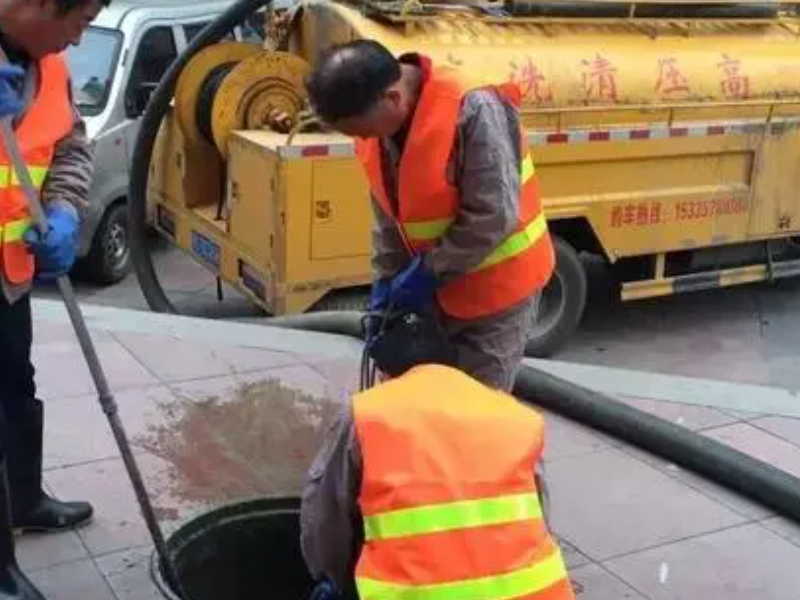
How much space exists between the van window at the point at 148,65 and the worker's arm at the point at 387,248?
502 centimetres

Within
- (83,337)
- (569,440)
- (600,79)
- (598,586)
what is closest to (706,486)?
(569,440)

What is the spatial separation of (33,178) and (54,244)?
19 centimetres

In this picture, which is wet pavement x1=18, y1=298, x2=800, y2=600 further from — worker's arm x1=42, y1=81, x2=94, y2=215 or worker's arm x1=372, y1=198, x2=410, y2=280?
worker's arm x1=42, y1=81, x2=94, y2=215

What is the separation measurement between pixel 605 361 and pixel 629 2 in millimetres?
2069

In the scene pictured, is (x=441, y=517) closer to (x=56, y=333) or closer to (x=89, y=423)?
(x=89, y=423)

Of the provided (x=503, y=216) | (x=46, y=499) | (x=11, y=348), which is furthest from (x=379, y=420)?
(x=46, y=499)

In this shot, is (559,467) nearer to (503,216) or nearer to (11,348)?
(503,216)

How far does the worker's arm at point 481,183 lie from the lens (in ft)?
9.69

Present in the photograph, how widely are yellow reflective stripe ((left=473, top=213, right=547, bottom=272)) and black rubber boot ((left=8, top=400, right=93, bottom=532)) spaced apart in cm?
134

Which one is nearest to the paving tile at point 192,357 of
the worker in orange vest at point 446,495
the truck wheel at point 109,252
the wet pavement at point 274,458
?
the wet pavement at point 274,458

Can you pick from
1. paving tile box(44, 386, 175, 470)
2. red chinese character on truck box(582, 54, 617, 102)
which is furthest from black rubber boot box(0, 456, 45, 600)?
red chinese character on truck box(582, 54, 617, 102)

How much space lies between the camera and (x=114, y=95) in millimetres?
8094

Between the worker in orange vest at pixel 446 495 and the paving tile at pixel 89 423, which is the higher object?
the worker in orange vest at pixel 446 495

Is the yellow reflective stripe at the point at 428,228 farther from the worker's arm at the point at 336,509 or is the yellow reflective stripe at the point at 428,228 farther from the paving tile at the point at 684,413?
the paving tile at the point at 684,413
